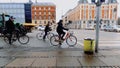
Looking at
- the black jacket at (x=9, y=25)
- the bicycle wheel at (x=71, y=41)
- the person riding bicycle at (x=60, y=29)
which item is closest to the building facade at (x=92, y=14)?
the bicycle wheel at (x=71, y=41)

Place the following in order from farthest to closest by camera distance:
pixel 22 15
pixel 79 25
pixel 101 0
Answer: pixel 79 25, pixel 22 15, pixel 101 0

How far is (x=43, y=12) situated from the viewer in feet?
371

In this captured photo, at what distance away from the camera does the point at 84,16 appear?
4636 inches

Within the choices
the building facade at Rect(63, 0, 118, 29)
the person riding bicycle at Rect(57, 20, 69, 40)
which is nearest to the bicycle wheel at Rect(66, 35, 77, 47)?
the person riding bicycle at Rect(57, 20, 69, 40)

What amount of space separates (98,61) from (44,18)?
345 feet

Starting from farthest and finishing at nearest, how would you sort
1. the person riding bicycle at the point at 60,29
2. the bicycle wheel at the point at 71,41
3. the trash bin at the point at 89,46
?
the bicycle wheel at the point at 71,41 < the person riding bicycle at the point at 60,29 < the trash bin at the point at 89,46

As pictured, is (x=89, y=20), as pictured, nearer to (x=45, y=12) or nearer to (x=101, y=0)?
(x=45, y=12)

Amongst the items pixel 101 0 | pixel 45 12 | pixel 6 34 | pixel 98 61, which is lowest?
pixel 98 61

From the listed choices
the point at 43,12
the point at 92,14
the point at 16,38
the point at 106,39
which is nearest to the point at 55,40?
the point at 16,38

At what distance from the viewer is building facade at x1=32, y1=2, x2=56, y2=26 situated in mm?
110375

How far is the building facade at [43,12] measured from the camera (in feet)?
362

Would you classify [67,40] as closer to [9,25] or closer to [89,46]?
[89,46]

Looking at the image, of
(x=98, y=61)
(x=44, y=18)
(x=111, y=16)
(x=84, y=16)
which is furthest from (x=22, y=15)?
(x=98, y=61)

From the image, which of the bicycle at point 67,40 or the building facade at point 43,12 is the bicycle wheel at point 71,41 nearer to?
the bicycle at point 67,40
